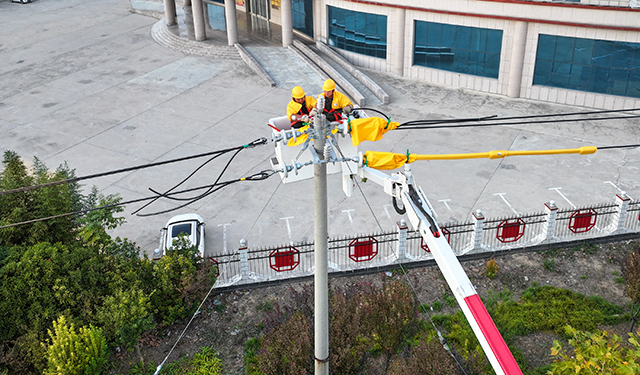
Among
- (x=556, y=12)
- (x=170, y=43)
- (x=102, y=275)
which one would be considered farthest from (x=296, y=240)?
(x=170, y=43)

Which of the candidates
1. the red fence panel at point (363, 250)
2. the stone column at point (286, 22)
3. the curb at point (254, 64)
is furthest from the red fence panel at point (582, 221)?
the stone column at point (286, 22)

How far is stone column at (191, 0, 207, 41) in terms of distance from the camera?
3594 cm

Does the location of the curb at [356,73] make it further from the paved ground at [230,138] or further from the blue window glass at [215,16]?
the blue window glass at [215,16]

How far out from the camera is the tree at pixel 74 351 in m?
12.4

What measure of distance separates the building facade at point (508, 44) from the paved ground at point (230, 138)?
910 mm

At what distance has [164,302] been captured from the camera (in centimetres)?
1570

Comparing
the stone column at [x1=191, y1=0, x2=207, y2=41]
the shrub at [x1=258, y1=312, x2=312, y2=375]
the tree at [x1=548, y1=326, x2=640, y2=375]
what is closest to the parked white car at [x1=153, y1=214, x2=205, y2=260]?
the shrub at [x1=258, y1=312, x2=312, y2=375]

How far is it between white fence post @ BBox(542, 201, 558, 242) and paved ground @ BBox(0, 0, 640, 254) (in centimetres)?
198

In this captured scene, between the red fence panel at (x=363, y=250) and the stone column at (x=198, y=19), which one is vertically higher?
the stone column at (x=198, y=19)

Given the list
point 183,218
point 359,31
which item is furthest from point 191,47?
point 183,218

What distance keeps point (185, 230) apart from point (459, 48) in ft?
57.0

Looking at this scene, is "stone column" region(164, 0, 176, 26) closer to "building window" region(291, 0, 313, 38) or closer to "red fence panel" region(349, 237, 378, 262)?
"building window" region(291, 0, 313, 38)

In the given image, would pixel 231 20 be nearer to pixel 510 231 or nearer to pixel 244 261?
pixel 244 261

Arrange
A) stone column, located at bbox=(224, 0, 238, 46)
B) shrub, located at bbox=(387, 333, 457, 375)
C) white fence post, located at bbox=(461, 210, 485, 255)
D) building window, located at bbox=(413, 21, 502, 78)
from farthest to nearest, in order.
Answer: stone column, located at bbox=(224, 0, 238, 46)
building window, located at bbox=(413, 21, 502, 78)
white fence post, located at bbox=(461, 210, 485, 255)
shrub, located at bbox=(387, 333, 457, 375)
